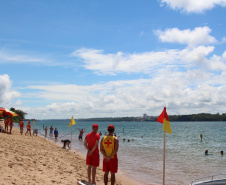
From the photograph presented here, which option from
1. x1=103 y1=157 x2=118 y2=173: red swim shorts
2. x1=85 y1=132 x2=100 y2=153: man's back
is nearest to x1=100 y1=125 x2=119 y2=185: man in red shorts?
x1=103 y1=157 x2=118 y2=173: red swim shorts

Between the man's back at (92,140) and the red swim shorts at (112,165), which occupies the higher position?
the man's back at (92,140)

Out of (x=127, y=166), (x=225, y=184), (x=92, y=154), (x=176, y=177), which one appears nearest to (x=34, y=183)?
(x=92, y=154)

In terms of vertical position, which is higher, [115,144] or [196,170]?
[115,144]

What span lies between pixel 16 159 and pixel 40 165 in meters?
0.85

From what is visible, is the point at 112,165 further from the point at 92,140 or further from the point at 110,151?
the point at 92,140

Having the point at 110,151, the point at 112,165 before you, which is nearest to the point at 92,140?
the point at 110,151

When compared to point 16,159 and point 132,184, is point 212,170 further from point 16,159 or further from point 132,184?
point 16,159

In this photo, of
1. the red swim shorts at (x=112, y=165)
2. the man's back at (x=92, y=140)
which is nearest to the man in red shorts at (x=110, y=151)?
the red swim shorts at (x=112, y=165)

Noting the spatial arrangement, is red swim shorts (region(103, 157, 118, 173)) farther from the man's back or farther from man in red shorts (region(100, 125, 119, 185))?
the man's back

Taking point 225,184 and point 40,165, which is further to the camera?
point 40,165

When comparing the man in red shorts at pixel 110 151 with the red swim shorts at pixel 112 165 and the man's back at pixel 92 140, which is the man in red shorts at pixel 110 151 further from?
the man's back at pixel 92 140

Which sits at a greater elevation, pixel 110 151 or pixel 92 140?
pixel 92 140

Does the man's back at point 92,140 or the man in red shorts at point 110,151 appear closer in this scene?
the man in red shorts at point 110,151

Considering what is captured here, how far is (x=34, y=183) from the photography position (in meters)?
6.33
